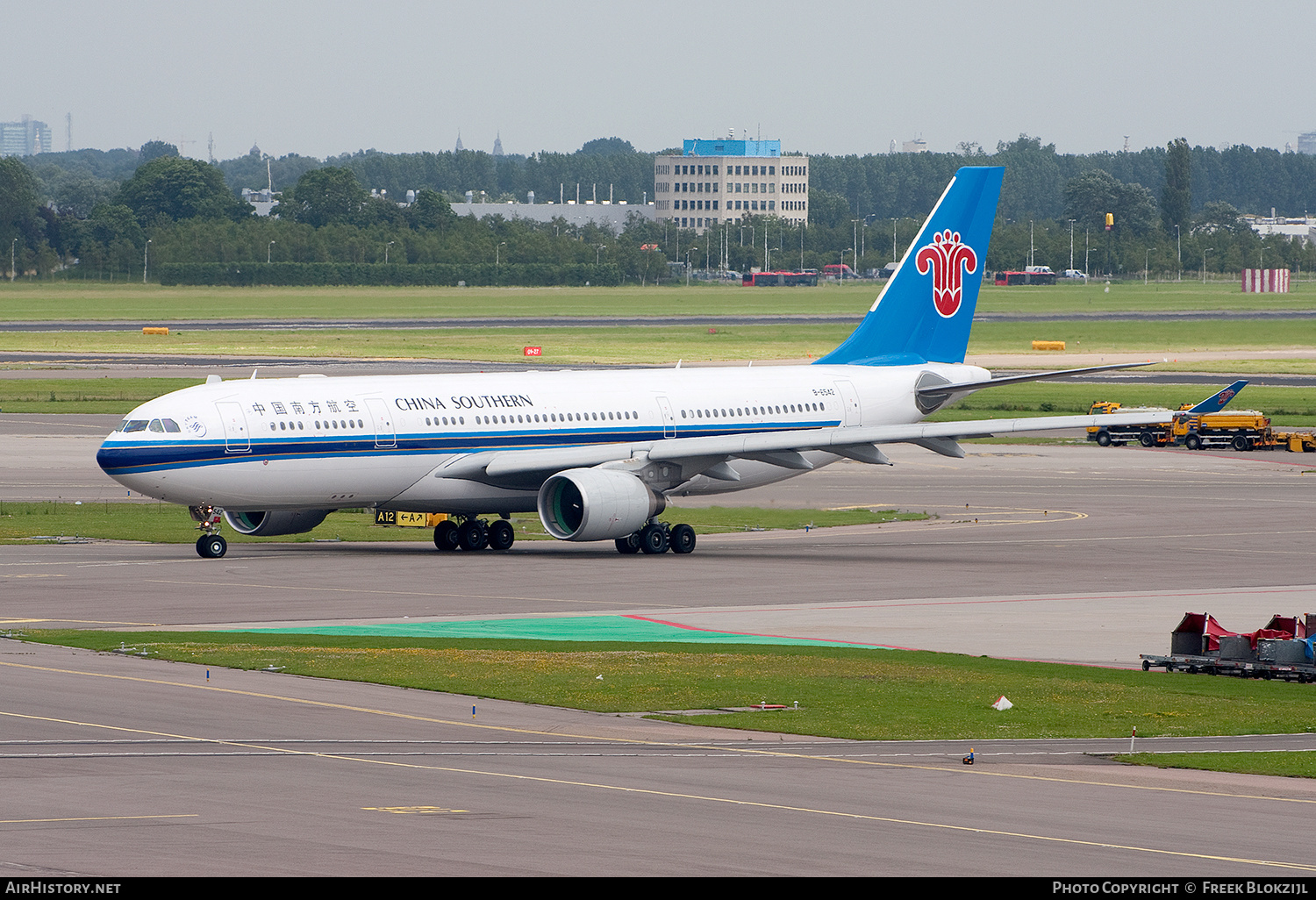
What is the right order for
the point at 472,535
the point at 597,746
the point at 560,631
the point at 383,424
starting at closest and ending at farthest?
the point at 597,746
the point at 560,631
the point at 383,424
the point at 472,535

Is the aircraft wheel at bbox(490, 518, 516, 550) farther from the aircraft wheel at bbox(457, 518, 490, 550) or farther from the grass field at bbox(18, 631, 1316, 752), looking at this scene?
the grass field at bbox(18, 631, 1316, 752)

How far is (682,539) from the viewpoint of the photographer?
5162 centimetres

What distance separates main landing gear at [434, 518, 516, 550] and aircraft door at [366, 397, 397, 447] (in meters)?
3.91

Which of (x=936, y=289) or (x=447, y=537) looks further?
(x=936, y=289)

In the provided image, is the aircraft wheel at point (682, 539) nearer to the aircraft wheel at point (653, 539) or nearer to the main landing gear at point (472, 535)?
the aircraft wheel at point (653, 539)

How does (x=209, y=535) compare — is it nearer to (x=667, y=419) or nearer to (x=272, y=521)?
(x=272, y=521)

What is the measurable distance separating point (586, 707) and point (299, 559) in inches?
888

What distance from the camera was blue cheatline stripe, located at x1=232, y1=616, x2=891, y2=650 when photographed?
36.2 meters

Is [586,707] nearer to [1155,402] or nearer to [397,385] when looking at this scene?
[397,385]

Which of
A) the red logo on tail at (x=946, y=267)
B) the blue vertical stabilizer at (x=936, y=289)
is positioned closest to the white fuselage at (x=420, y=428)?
the blue vertical stabilizer at (x=936, y=289)

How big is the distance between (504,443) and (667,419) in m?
5.16

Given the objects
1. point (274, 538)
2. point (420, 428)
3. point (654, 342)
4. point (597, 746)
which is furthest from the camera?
point (654, 342)

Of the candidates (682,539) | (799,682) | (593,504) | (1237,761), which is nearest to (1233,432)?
(682,539)

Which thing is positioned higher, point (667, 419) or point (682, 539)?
point (667, 419)
